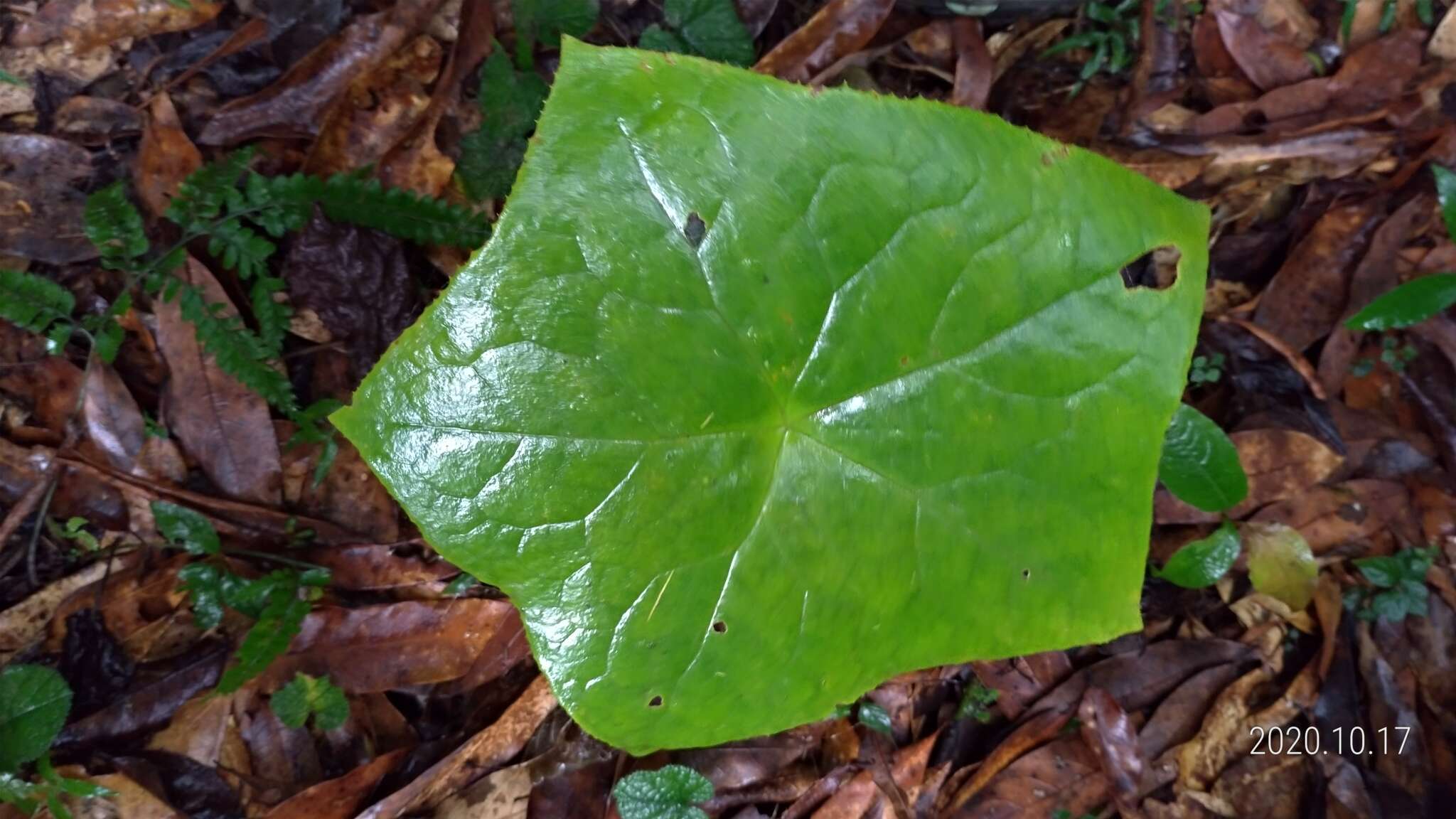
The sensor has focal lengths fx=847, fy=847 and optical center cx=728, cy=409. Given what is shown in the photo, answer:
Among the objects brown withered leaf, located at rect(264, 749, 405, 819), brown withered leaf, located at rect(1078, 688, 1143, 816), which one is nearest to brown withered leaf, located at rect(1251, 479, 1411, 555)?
brown withered leaf, located at rect(1078, 688, 1143, 816)

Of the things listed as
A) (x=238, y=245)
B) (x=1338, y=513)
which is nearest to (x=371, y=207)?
(x=238, y=245)

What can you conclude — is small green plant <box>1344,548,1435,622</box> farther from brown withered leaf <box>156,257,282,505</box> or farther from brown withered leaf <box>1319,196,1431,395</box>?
brown withered leaf <box>156,257,282,505</box>

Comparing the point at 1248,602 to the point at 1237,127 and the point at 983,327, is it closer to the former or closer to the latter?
the point at 1237,127

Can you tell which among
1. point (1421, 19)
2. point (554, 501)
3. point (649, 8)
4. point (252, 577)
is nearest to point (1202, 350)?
point (1421, 19)

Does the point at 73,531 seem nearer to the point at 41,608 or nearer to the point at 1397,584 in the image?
the point at 41,608

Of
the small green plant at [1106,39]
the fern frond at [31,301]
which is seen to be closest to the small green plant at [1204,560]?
the small green plant at [1106,39]

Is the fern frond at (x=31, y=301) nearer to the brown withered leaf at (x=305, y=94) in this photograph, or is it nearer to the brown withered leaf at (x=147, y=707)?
the brown withered leaf at (x=305, y=94)
